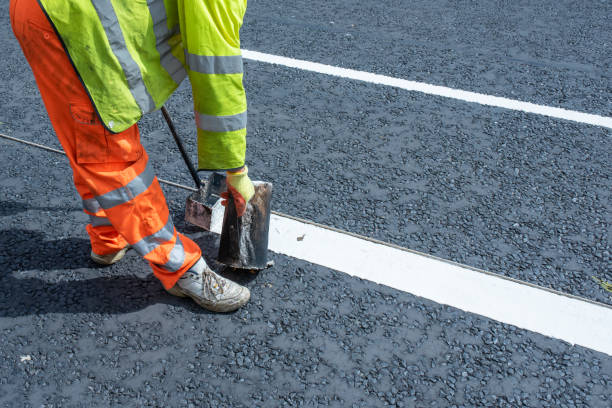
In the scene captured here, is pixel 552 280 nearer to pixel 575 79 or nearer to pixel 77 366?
pixel 77 366

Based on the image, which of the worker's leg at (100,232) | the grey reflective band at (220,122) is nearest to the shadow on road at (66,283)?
the worker's leg at (100,232)

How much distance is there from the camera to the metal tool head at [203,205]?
2.58 metres

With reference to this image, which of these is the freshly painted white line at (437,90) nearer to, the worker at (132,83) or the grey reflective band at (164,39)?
the worker at (132,83)

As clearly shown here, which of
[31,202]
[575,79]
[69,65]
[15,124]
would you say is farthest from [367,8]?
[69,65]

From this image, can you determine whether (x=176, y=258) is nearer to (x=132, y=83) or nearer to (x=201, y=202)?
(x=201, y=202)

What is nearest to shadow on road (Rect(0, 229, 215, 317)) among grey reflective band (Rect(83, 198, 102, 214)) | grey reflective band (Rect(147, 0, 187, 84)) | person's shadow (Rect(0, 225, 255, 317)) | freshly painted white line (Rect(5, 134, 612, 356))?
person's shadow (Rect(0, 225, 255, 317))

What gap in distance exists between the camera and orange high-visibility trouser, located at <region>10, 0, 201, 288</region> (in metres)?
1.73

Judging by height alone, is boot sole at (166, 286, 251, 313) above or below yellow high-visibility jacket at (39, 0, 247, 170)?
below

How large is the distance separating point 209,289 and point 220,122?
79 cm

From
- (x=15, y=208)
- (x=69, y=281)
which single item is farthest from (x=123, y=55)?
(x=15, y=208)

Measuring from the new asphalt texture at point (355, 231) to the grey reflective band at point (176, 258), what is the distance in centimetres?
26

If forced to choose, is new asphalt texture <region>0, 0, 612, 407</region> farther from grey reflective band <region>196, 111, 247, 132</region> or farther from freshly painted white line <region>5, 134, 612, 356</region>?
grey reflective band <region>196, 111, 247, 132</region>

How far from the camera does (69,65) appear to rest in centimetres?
174

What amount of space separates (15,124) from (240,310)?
248 centimetres
